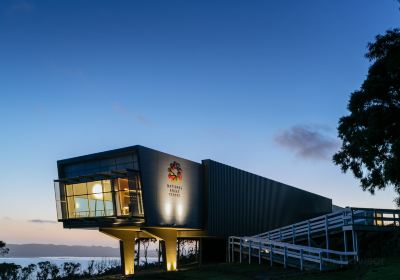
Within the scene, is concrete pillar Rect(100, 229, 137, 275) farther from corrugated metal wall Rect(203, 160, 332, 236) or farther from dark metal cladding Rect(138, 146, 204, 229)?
corrugated metal wall Rect(203, 160, 332, 236)

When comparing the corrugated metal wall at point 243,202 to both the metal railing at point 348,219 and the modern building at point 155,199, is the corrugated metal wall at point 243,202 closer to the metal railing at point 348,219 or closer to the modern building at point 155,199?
the modern building at point 155,199

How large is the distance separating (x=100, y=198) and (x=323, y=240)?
1731 cm

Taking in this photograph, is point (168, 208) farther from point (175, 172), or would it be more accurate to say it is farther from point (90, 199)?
point (90, 199)

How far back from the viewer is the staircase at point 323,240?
24.0 m

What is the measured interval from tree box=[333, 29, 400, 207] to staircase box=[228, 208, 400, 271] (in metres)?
2.12

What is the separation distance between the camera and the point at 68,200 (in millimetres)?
31156

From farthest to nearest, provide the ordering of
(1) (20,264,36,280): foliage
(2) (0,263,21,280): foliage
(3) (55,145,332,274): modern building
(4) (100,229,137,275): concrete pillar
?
(1) (20,264,36,280): foliage
(2) (0,263,21,280): foliage
(4) (100,229,137,275): concrete pillar
(3) (55,145,332,274): modern building

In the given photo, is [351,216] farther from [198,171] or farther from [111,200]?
[111,200]

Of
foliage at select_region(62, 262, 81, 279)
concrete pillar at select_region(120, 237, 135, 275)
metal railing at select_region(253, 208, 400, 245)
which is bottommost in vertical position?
foliage at select_region(62, 262, 81, 279)

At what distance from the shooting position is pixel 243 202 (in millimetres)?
37844

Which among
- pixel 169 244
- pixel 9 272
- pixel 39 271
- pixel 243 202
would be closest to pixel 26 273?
pixel 9 272

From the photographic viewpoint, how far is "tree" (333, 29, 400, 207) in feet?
76.9

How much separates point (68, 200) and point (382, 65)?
22014 millimetres

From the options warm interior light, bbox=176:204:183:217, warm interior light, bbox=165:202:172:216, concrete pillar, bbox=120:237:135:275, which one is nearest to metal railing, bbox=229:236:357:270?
warm interior light, bbox=176:204:183:217
